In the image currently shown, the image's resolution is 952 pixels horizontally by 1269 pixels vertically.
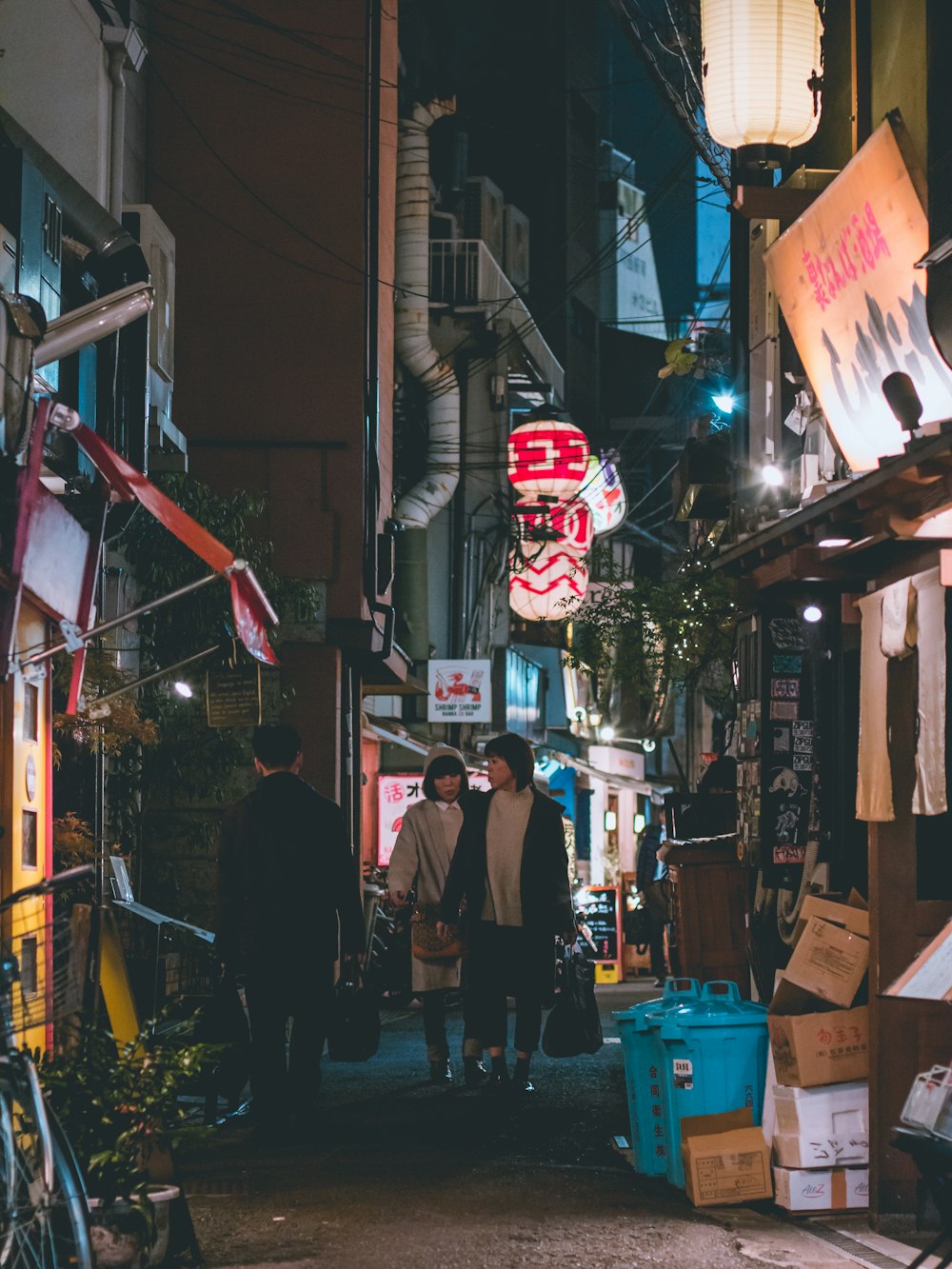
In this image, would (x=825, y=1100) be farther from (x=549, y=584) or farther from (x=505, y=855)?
(x=549, y=584)

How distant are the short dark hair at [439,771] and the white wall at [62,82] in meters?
5.28

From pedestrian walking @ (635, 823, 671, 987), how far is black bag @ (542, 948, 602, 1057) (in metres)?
11.5

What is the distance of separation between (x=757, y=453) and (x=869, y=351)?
4.59 metres

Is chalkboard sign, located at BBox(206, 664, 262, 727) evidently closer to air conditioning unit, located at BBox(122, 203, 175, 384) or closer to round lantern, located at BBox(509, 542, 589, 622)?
air conditioning unit, located at BBox(122, 203, 175, 384)

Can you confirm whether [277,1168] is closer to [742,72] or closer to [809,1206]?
[809,1206]

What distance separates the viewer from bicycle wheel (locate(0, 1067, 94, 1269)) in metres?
5.10

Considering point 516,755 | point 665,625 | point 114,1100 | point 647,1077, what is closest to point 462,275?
point 665,625

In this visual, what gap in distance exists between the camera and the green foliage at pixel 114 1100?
21.9 feet

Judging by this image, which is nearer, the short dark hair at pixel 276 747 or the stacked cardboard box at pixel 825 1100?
the stacked cardboard box at pixel 825 1100

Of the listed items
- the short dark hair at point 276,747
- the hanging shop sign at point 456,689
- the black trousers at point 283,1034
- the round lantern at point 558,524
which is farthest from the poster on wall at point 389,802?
the black trousers at point 283,1034

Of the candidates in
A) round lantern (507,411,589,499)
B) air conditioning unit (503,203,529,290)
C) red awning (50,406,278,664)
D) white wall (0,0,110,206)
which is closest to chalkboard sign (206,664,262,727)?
white wall (0,0,110,206)

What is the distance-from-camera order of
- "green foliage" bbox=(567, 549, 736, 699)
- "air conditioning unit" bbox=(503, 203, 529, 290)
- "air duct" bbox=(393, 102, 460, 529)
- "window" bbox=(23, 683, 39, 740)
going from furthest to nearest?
"air conditioning unit" bbox=(503, 203, 529, 290) < "air duct" bbox=(393, 102, 460, 529) < "green foliage" bbox=(567, 549, 736, 699) < "window" bbox=(23, 683, 39, 740)

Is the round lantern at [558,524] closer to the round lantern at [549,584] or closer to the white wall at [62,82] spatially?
the round lantern at [549,584]

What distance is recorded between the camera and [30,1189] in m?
5.19
